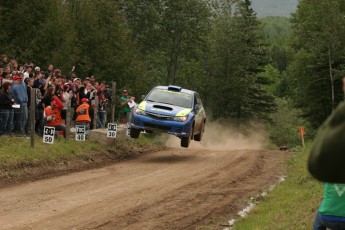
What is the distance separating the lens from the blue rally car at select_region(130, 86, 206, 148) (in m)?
19.1

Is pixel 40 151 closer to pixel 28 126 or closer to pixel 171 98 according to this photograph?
pixel 28 126

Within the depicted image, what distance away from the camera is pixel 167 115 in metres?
19.1

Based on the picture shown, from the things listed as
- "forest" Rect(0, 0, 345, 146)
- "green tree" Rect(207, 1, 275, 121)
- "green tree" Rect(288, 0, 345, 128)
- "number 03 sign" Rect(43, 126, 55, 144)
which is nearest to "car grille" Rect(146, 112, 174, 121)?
"number 03 sign" Rect(43, 126, 55, 144)

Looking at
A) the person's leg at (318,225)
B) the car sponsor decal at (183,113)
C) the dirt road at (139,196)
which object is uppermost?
the person's leg at (318,225)

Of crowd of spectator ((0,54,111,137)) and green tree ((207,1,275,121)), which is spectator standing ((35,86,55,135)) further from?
green tree ((207,1,275,121))

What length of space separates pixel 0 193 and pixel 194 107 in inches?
376

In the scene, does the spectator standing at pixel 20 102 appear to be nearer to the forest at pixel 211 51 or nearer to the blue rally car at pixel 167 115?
the blue rally car at pixel 167 115

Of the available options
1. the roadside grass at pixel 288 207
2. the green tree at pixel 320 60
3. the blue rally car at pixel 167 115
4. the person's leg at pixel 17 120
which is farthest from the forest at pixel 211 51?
the roadside grass at pixel 288 207

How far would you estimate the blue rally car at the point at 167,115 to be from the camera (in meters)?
19.1

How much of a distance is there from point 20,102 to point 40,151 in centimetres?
156

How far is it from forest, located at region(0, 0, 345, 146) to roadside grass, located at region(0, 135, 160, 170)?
2120cm

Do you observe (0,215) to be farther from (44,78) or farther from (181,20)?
(181,20)

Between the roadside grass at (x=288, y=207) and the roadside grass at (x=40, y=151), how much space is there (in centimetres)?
567

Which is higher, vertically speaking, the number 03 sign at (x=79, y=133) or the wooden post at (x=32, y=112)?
the wooden post at (x=32, y=112)
